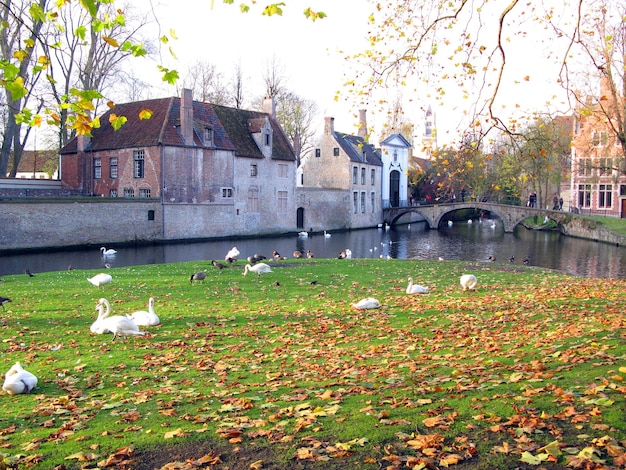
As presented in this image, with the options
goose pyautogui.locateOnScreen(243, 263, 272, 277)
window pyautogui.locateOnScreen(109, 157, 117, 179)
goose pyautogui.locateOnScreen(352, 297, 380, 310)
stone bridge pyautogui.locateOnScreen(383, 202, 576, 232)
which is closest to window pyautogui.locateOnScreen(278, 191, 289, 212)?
window pyautogui.locateOnScreen(109, 157, 117, 179)

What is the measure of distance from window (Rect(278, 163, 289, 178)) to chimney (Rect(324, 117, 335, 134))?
12.4m

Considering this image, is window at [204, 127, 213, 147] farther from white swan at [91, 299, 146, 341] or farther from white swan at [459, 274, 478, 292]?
white swan at [91, 299, 146, 341]

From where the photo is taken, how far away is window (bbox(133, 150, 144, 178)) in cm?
4591

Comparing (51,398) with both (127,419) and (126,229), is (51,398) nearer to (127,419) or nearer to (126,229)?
(127,419)

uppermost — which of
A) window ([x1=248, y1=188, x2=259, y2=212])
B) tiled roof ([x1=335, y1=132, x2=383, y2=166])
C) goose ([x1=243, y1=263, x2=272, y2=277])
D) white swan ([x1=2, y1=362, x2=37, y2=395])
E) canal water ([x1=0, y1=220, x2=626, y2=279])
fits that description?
tiled roof ([x1=335, y1=132, x2=383, y2=166])

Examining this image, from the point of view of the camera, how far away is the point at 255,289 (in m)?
16.1

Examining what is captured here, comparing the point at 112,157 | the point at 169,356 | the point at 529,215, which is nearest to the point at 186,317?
the point at 169,356

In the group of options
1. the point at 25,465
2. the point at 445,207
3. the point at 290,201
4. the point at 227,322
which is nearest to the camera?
the point at 25,465

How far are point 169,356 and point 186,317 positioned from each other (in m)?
3.11

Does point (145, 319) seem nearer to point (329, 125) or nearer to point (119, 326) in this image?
point (119, 326)

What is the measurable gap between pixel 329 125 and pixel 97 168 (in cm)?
2810

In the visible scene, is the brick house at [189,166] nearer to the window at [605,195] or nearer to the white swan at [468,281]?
the white swan at [468,281]

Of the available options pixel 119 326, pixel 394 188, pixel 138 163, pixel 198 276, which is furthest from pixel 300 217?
pixel 119 326

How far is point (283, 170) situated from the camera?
5622 cm
